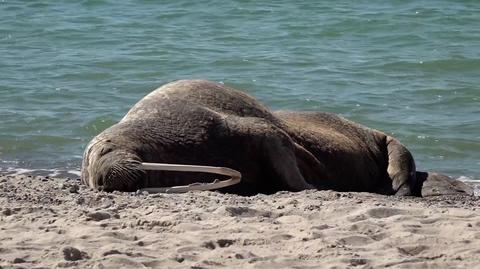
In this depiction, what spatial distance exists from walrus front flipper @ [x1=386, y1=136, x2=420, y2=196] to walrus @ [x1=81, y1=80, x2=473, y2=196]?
0.02 meters

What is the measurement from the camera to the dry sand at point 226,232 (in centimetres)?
539

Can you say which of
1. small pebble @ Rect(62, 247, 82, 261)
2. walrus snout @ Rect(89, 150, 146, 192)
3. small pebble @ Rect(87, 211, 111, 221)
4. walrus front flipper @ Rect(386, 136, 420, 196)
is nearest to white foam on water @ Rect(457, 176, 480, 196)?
walrus front flipper @ Rect(386, 136, 420, 196)

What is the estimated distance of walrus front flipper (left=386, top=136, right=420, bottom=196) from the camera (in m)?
9.08

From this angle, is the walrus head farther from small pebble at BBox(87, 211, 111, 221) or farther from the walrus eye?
small pebble at BBox(87, 211, 111, 221)

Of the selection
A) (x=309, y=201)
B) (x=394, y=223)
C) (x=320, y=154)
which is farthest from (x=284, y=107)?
(x=394, y=223)

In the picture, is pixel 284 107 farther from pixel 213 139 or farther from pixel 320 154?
pixel 213 139

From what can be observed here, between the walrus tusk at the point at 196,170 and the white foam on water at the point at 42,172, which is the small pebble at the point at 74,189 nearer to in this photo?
the walrus tusk at the point at 196,170

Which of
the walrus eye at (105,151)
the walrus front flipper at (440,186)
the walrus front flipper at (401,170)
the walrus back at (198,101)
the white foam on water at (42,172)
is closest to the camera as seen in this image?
the walrus eye at (105,151)

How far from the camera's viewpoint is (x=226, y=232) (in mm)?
5941

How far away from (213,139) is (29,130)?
4241 millimetres

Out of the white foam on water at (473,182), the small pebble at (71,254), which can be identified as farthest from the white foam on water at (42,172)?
the small pebble at (71,254)

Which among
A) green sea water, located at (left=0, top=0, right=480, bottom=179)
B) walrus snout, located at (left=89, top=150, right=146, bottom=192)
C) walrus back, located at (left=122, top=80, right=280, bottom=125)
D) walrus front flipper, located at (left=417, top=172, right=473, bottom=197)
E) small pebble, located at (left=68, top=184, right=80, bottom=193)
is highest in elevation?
walrus back, located at (left=122, top=80, right=280, bottom=125)

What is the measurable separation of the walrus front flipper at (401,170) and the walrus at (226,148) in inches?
0.8

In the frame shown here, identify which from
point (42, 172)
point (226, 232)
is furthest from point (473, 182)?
point (226, 232)
